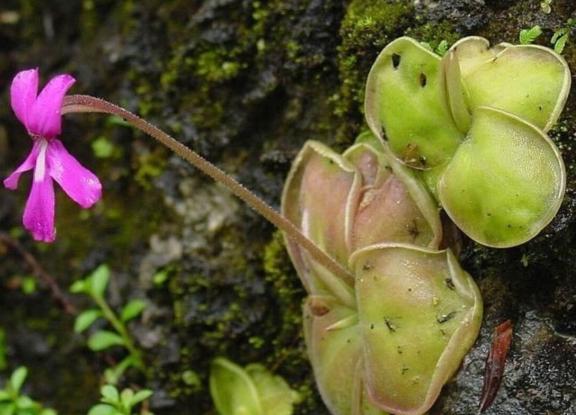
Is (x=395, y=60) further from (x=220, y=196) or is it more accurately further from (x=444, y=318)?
(x=220, y=196)

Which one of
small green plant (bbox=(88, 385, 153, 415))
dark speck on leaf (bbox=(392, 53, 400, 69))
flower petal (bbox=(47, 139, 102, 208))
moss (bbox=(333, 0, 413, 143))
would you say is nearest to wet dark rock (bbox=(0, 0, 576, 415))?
moss (bbox=(333, 0, 413, 143))

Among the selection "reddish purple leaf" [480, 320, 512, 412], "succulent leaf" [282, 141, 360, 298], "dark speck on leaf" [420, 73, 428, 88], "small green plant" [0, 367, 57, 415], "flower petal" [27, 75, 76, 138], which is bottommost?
"small green plant" [0, 367, 57, 415]

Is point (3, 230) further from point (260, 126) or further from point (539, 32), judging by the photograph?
point (539, 32)

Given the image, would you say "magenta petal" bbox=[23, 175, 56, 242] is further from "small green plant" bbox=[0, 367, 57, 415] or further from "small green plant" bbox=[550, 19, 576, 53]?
"small green plant" bbox=[550, 19, 576, 53]

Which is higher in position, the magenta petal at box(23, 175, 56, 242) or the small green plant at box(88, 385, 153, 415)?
the magenta petal at box(23, 175, 56, 242)

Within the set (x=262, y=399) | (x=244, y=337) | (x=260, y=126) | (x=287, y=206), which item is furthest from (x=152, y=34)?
(x=262, y=399)

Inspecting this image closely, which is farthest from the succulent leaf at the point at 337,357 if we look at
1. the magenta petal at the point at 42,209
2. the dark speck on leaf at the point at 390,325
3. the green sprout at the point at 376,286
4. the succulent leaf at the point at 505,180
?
the magenta petal at the point at 42,209

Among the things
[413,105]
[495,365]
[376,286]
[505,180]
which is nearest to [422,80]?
[413,105]
